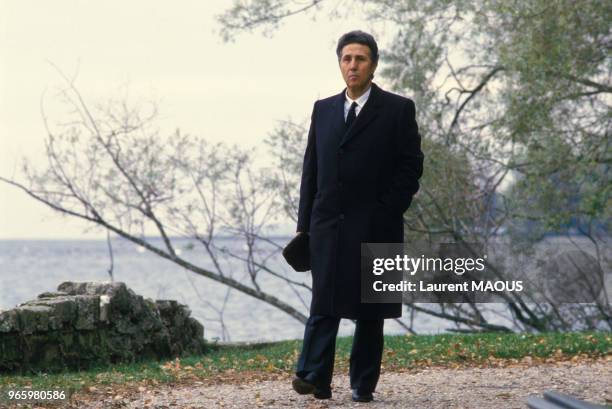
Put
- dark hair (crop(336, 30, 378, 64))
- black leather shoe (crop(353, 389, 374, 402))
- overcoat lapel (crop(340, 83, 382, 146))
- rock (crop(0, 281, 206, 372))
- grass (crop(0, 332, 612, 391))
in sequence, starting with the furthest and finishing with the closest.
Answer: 1. rock (crop(0, 281, 206, 372))
2. grass (crop(0, 332, 612, 391))
3. black leather shoe (crop(353, 389, 374, 402))
4. overcoat lapel (crop(340, 83, 382, 146))
5. dark hair (crop(336, 30, 378, 64))

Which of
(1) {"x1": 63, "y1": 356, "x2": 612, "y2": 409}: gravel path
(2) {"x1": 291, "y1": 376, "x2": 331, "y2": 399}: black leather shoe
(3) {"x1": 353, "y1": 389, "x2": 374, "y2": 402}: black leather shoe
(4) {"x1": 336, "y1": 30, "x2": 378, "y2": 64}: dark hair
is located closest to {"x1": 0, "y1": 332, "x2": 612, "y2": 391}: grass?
(1) {"x1": 63, "y1": 356, "x2": 612, "y2": 409}: gravel path

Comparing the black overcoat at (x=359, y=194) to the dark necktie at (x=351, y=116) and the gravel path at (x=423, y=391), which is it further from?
the gravel path at (x=423, y=391)

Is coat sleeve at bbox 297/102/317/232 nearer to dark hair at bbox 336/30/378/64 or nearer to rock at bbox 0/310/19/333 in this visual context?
dark hair at bbox 336/30/378/64

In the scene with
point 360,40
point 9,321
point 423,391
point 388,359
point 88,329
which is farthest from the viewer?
point 88,329

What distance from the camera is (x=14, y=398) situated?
8.66m

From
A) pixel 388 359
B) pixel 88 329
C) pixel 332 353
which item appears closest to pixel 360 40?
pixel 332 353

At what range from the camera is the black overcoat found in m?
7.50

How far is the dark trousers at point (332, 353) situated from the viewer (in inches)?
296

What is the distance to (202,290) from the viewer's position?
208 ft

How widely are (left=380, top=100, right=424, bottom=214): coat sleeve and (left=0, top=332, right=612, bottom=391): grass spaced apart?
11.4ft

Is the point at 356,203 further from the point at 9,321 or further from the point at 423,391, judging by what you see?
the point at 9,321

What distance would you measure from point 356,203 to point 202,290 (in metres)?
56.5

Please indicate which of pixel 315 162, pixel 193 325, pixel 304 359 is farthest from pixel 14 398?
pixel 193 325

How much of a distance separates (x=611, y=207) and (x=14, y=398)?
10881mm
